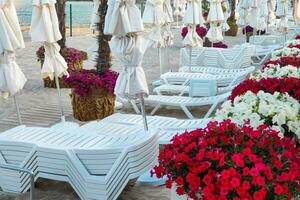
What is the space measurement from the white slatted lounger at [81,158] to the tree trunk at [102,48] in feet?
11.9

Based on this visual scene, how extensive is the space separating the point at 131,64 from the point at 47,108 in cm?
389

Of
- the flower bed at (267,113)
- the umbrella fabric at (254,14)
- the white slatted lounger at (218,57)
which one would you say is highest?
the umbrella fabric at (254,14)

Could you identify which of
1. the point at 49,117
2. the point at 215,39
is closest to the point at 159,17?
the point at 215,39

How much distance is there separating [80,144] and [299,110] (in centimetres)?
228

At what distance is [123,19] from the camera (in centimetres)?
577

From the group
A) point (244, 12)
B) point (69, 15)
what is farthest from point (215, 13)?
point (69, 15)

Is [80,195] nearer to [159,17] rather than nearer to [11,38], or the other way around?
[11,38]

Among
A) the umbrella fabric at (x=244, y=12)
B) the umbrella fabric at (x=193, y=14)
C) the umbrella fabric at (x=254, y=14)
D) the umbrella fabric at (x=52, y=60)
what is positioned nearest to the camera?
the umbrella fabric at (x=52, y=60)

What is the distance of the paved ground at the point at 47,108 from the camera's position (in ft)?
17.3

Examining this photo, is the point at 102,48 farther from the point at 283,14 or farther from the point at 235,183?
the point at 283,14

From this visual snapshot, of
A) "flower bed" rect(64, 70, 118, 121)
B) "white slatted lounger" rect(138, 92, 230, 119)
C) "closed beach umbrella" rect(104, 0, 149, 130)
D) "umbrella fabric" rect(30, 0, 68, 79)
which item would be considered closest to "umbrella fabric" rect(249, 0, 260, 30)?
"white slatted lounger" rect(138, 92, 230, 119)

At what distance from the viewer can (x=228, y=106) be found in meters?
4.38

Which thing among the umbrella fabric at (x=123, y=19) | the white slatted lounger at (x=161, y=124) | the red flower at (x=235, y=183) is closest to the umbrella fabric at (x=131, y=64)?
the umbrella fabric at (x=123, y=19)

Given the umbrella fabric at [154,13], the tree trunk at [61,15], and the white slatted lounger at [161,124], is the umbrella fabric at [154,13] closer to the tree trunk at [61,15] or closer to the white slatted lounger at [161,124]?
the tree trunk at [61,15]
